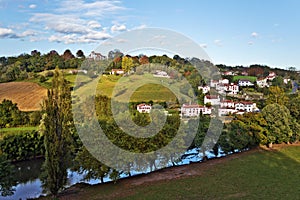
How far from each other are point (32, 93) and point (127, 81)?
1821cm

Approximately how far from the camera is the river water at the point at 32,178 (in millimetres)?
17531

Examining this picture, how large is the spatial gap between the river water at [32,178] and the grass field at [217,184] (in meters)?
2.00

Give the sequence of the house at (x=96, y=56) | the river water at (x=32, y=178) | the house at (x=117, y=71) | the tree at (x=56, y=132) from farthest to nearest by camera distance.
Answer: the house at (x=117, y=71) → the house at (x=96, y=56) → the river water at (x=32, y=178) → the tree at (x=56, y=132)

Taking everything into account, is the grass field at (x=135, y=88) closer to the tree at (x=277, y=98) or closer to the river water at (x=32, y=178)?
the river water at (x=32, y=178)

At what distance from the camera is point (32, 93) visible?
4397 centimetres

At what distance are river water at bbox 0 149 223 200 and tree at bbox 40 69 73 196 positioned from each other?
11.8 ft

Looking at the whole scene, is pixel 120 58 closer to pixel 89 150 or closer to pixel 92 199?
pixel 89 150

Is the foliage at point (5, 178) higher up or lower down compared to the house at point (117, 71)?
lower down

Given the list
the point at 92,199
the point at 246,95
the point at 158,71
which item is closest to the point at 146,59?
the point at 158,71

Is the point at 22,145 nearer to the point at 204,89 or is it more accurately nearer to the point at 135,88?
the point at 135,88

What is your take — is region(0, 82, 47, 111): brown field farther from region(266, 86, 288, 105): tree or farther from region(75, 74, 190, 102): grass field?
region(266, 86, 288, 105): tree

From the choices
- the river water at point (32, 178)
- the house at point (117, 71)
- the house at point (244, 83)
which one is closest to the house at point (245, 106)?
the house at point (117, 71)

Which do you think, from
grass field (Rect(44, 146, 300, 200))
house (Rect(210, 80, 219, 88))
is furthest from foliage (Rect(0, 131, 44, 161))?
house (Rect(210, 80, 219, 88))

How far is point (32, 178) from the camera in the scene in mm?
20859
